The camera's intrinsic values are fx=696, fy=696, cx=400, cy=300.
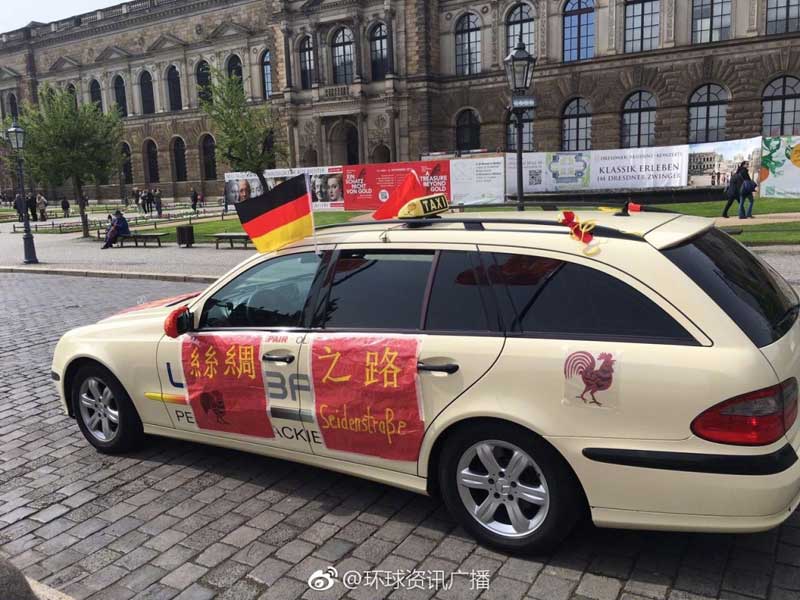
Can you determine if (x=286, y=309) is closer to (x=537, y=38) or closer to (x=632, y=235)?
(x=632, y=235)

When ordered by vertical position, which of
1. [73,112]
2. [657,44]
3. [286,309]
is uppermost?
[657,44]

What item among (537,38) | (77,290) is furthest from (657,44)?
(77,290)

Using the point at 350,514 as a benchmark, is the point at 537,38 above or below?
above

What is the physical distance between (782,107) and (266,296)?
133ft

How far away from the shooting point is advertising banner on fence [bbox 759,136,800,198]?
27078 mm

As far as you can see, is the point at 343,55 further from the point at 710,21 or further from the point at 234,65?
the point at 710,21

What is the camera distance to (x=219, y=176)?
60.2 m

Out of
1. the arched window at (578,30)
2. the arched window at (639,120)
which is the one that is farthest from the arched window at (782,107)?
the arched window at (578,30)

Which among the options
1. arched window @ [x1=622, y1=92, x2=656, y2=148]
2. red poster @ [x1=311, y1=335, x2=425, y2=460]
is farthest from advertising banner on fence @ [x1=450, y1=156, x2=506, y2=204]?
red poster @ [x1=311, y1=335, x2=425, y2=460]

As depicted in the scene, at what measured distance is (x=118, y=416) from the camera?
5.02m

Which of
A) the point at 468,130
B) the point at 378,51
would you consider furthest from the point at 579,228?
the point at 378,51

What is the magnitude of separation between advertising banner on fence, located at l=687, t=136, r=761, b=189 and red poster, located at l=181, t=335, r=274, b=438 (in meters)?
28.8

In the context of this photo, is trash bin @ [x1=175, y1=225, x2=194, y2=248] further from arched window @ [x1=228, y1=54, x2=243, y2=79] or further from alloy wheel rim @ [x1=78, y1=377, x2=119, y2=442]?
arched window @ [x1=228, y1=54, x2=243, y2=79]

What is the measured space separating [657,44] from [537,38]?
23.6ft
